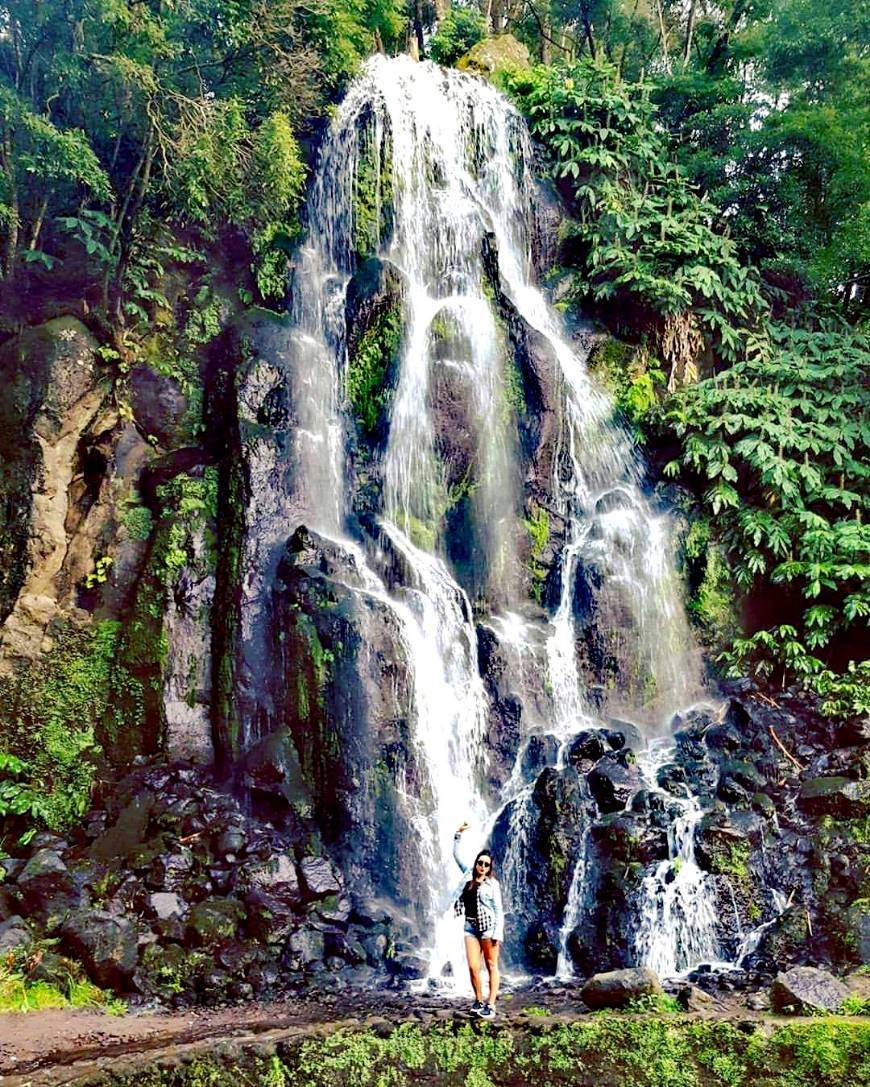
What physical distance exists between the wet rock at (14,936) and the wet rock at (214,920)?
1500mm

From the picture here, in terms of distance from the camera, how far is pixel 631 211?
1564 centimetres

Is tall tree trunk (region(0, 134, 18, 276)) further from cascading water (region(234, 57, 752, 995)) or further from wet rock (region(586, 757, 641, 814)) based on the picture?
wet rock (region(586, 757, 641, 814))

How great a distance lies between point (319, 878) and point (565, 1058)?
3.89 metres

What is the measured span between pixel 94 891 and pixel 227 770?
2.02 meters

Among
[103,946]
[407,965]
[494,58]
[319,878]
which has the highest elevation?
[494,58]

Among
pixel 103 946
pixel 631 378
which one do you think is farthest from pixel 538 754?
pixel 631 378

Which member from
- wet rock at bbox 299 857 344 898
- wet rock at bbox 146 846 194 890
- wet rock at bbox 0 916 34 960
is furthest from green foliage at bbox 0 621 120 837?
wet rock at bbox 299 857 344 898

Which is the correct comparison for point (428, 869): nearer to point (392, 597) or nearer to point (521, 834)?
point (521, 834)

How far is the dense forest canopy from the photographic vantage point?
12.0 m

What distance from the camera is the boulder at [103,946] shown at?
26.5ft

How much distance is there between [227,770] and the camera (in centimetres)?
1055

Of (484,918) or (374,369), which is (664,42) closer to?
(374,369)

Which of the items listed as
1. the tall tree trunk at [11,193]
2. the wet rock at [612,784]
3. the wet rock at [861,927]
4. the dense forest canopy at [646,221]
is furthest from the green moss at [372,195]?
the wet rock at [861,927]

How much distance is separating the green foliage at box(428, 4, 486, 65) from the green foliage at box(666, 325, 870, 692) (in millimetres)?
10072
